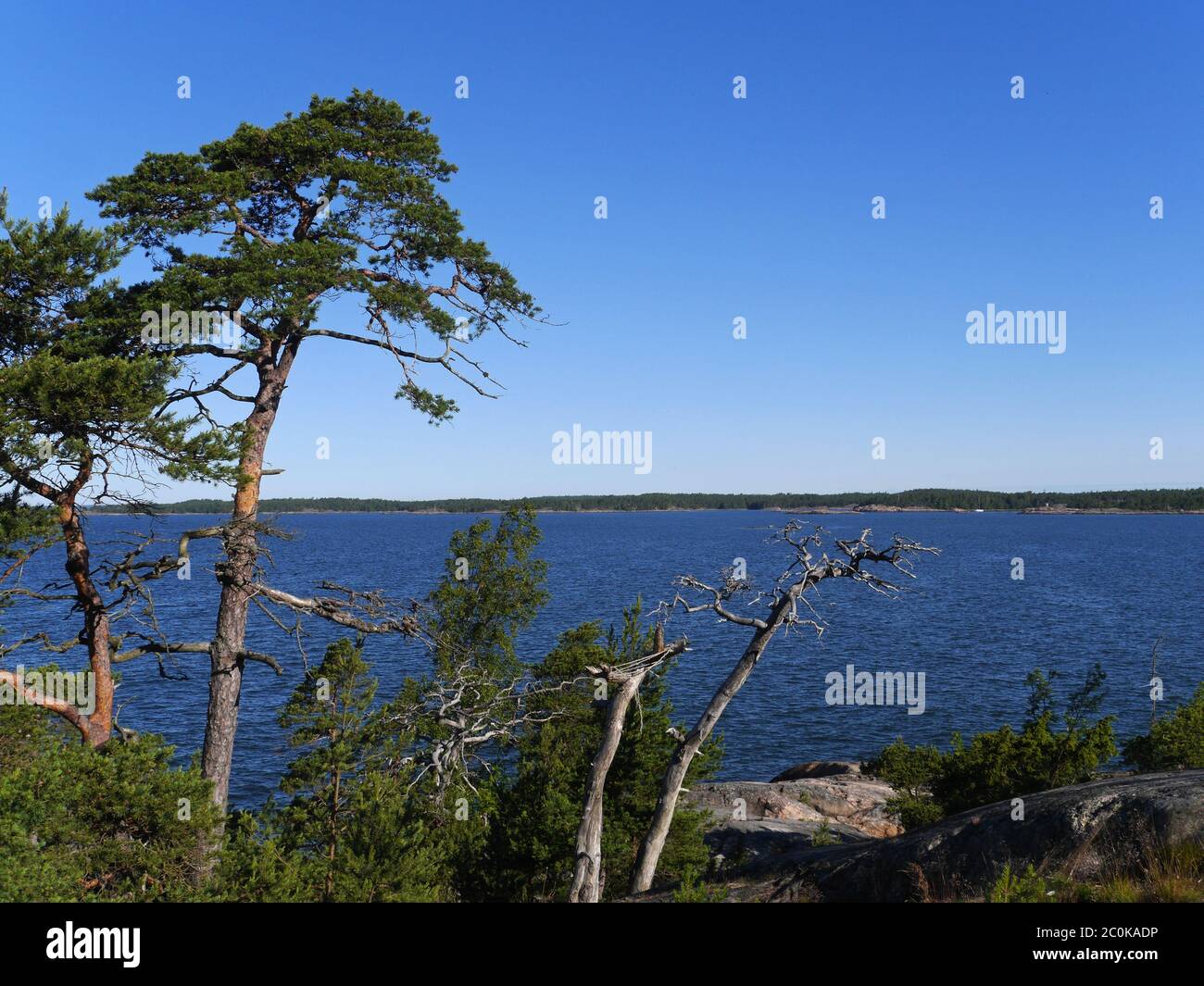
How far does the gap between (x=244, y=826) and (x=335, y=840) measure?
282cm

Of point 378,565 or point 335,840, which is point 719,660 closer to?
point 335,840

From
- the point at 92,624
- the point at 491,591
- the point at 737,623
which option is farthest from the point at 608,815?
the point at 491,591

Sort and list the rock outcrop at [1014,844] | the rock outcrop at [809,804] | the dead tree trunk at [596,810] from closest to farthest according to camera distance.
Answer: the rock outcrop at [1014,844] < the dead tree trunk at [596,810] < the rock outcrop at [809,804]

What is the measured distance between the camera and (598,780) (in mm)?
14719

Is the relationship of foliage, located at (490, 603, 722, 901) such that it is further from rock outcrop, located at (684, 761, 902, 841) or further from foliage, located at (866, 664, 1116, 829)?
foliage, located at (866, 664, 1116, 829)

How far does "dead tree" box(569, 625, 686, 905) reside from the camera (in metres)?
14.5

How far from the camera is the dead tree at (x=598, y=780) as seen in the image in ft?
47.7

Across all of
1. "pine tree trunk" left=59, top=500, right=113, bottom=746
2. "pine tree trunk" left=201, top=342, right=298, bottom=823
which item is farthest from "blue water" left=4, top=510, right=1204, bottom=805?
"pine tree trunk" left=201, top=342, right=298, bottom=823

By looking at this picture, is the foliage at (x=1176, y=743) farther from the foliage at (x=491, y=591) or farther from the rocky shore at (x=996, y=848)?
the foliage at (x=491, y=591)

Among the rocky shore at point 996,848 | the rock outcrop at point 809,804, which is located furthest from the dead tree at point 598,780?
the rock outcrop at point 809,804

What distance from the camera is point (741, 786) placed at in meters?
27.7

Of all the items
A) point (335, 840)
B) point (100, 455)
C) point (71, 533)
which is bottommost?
point (335, 840)
